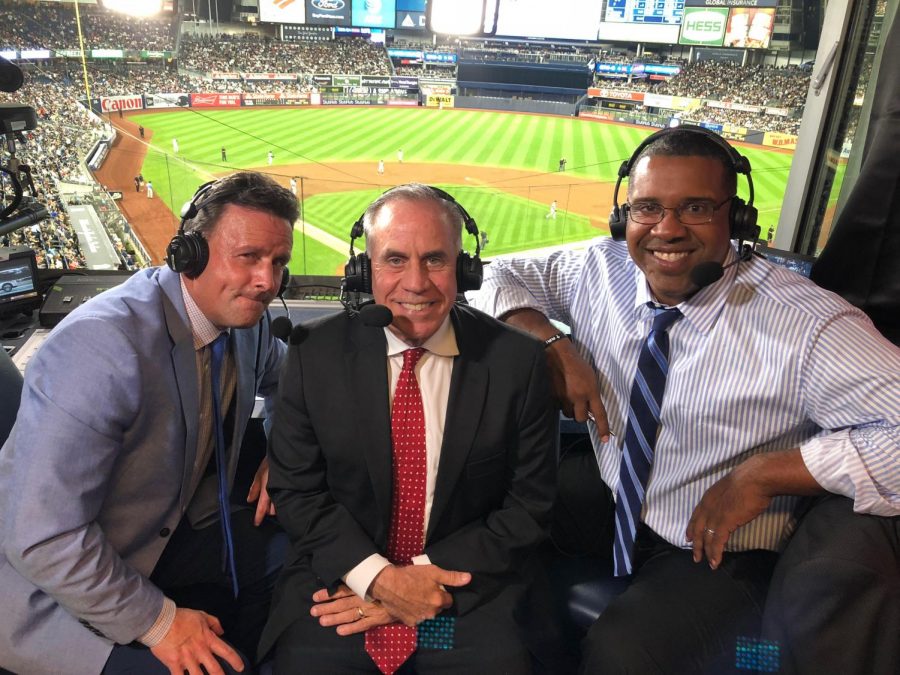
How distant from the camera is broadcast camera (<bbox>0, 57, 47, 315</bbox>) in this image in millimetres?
2064

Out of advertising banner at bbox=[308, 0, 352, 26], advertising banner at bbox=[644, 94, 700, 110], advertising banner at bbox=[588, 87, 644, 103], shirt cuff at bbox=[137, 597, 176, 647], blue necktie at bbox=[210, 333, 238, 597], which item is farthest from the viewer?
advertising banner at bbox=[588, 87, 644, 103]

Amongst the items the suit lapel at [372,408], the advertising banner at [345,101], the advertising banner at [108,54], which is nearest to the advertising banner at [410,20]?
the advertising banner at [108,54]

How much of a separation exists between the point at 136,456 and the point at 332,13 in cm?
558

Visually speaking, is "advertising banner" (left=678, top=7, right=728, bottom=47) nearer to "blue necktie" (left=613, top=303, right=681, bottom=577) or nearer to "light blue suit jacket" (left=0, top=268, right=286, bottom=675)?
"blue necktie" (left=613, top=303, right=681, bottom=577)

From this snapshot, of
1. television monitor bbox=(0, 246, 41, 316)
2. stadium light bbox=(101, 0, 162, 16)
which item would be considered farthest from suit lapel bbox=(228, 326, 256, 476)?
stadium light bbox=(101, 0, 162, 16)

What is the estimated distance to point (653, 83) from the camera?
1341cm

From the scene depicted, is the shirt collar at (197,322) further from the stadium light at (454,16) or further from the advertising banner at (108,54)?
the advertising banner at (108,54)

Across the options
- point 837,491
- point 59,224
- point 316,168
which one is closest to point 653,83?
point 316,168

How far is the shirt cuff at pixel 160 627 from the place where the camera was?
3.92ft

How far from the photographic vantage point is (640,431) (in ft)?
4.75

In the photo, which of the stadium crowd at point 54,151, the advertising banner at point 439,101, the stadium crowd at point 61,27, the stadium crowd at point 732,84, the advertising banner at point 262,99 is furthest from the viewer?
the advertising banner at point 439,101

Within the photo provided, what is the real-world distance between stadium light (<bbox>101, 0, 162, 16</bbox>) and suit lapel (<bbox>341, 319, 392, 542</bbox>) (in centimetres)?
260

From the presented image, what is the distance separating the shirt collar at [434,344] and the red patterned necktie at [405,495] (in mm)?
19

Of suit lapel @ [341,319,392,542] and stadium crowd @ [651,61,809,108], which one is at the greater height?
stadium crowd @ [651,61,809,108]
